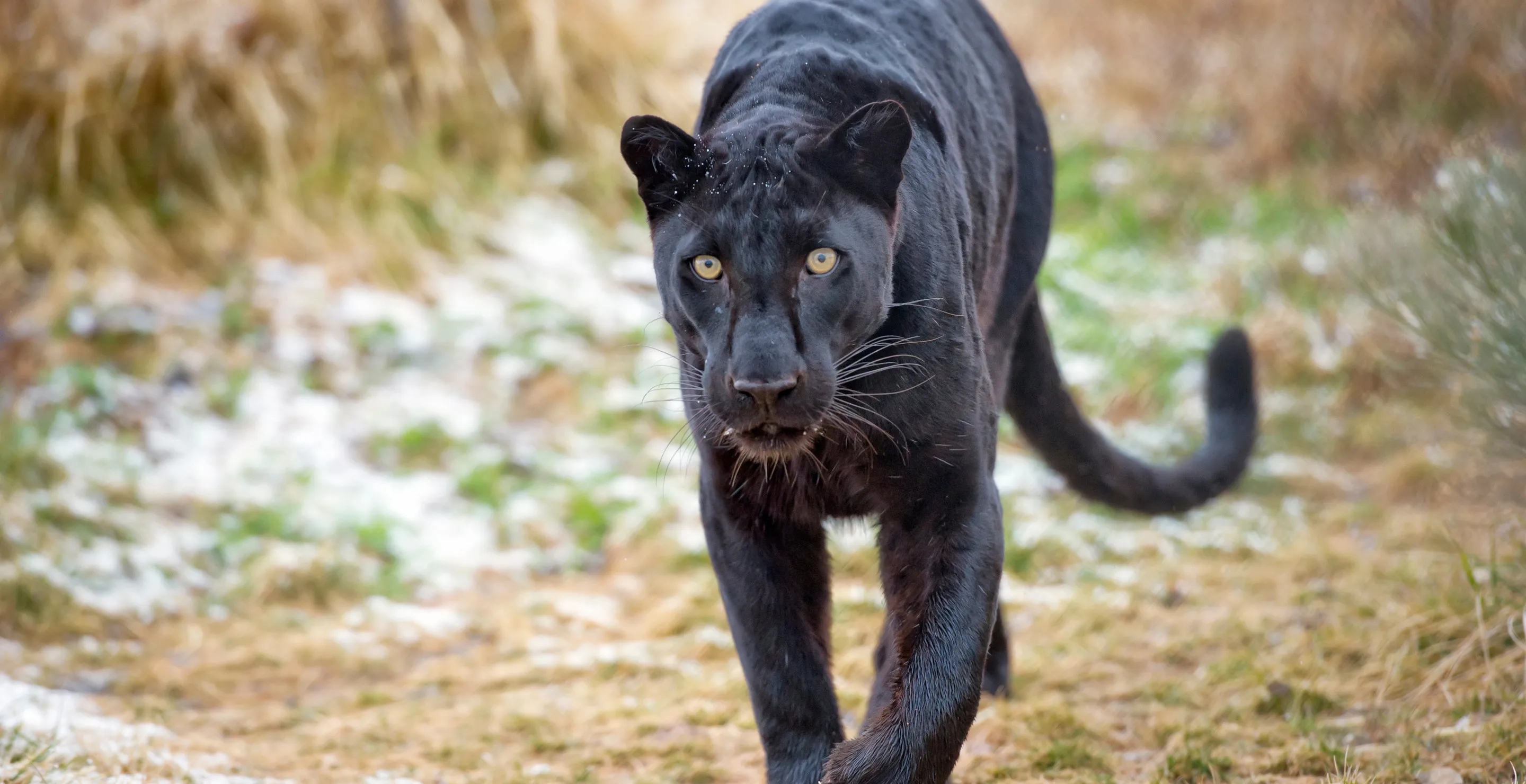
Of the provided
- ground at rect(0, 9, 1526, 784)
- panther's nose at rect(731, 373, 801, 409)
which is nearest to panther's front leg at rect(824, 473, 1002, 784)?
ground at rect(0, 9, 1526, 784)

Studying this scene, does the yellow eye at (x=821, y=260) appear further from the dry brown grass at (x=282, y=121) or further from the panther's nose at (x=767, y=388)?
the dry brown grass at (x=282, y=121)

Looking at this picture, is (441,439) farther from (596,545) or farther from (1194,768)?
(1194,768)

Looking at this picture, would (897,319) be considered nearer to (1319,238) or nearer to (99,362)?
(99,362)

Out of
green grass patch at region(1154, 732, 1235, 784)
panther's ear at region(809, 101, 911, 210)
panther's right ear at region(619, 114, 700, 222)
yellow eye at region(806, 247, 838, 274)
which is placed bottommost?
green grass patch at region(1154, 732, 1235, 784)

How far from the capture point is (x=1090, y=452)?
12.4 ft

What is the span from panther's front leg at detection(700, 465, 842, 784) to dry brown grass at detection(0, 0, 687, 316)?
4950 mm

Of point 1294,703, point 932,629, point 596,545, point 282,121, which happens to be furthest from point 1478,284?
point 282,121

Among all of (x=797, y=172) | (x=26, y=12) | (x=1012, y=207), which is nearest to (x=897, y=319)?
(x=797, y=172)

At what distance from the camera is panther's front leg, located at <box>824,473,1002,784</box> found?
248 cm

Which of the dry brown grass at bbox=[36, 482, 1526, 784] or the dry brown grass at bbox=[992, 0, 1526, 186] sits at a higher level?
the dry brown grass at bbox=[992, 0, 1526, 186]

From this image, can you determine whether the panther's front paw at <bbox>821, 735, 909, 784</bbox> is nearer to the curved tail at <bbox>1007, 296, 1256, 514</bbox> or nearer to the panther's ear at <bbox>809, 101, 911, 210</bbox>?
the panther's ear at <bbox>809, 101, 911, 210</bbox>

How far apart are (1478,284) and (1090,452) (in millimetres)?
1097

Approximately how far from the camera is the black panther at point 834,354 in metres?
2.36

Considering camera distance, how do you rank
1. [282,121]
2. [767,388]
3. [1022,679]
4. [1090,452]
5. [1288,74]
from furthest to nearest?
[1288,74] < [282,121] < [1022,679] < [1090,452] < [767,388]
